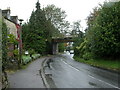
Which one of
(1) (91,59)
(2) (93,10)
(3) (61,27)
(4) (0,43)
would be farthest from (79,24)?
(4) (0,43)

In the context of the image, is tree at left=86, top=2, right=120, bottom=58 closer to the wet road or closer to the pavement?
the wet road

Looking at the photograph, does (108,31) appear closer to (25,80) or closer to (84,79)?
(84,79)

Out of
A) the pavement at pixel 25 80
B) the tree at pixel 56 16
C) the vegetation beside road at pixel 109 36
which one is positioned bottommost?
the pavement at pixel 25 80

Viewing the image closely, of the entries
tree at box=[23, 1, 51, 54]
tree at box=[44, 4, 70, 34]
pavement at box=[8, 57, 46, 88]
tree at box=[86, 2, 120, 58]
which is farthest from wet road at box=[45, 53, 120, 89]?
tree at box=[44, 4, 70, 34]

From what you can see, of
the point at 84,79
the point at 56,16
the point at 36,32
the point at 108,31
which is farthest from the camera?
the point at 56,16

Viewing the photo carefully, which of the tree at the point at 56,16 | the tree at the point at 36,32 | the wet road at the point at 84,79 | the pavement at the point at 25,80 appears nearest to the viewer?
the pavement at the point at 25,80

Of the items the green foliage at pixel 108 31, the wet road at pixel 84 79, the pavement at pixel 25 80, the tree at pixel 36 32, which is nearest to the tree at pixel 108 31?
the green foliage at pixel 108 31

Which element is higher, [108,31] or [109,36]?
[108,31]

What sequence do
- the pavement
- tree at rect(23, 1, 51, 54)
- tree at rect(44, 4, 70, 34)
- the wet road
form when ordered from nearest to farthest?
the pavement < the wet road < tree at rect(23, 1, 51, 54) < tree at rect(44, 4, 70, 34)

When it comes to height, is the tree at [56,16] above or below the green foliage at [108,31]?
above

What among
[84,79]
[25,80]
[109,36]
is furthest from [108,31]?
[25,80]

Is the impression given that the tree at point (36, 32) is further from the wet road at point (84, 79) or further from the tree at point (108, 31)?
the wet road at point (84, 79)

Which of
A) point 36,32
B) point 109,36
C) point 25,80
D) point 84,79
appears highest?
point 36,32

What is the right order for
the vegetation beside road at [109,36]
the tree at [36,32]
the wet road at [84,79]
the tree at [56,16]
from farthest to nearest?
the tree at [56,16] < the tree at [36,32] < the vegetation beside road at [109,36] < the wet road at [84,79]
